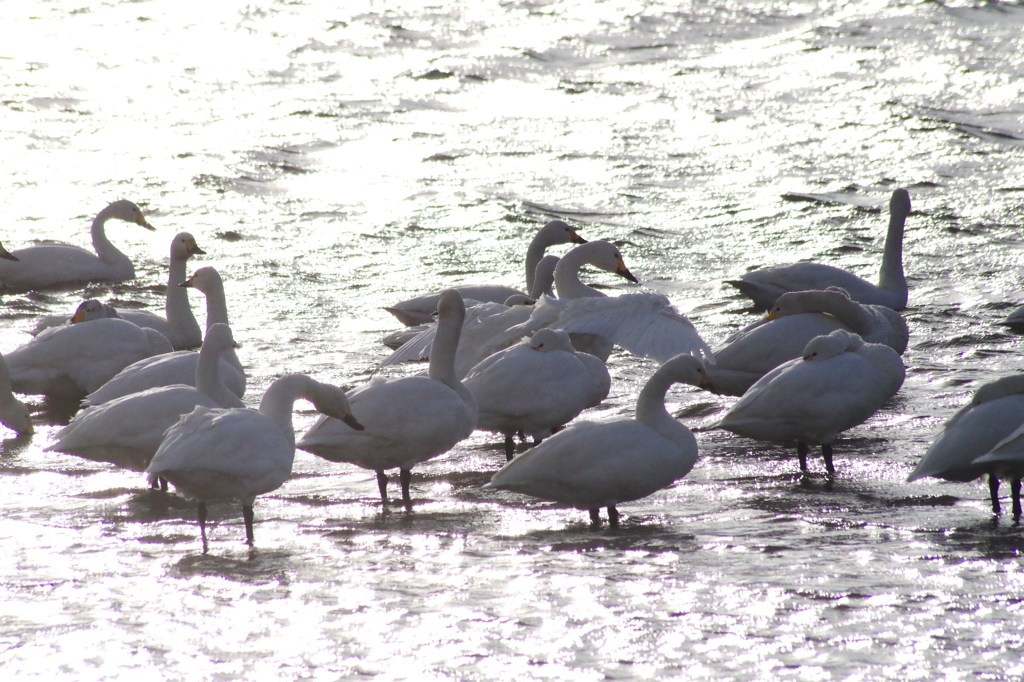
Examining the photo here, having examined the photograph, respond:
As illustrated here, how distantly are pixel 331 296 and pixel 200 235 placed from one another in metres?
2.54

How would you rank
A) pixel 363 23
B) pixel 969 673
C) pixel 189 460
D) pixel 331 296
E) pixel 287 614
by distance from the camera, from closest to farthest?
pixel 969 673, pixel 287 614, pixel 189 460, pixel 331 296, pixel 363 23

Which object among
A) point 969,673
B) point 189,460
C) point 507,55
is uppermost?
point 507,55

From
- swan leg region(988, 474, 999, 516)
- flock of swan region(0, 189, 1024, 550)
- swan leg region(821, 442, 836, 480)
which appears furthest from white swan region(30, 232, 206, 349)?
swan leg region(988, 474, 999, 516)

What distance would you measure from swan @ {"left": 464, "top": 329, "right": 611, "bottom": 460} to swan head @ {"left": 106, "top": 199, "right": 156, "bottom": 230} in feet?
20.3

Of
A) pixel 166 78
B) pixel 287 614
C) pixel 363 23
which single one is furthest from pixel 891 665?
pixel 363 23

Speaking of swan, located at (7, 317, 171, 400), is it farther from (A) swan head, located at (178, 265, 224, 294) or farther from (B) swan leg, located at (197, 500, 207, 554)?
(B) swan leg, located at (197, 500, 207, 554)

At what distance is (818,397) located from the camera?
25.4 ft

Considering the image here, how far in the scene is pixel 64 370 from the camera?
9508mm

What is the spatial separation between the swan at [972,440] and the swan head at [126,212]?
→ 28.1ft

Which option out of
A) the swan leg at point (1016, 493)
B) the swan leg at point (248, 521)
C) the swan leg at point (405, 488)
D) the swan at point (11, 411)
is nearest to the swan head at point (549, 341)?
the swan leg at point (405, 488)

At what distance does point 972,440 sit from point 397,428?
2.58 metres

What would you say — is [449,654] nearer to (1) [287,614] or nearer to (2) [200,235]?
(1) [287,614]

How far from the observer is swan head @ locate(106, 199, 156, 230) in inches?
536

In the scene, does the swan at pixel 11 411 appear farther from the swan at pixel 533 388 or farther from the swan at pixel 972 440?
the swan at pixel 972 440
